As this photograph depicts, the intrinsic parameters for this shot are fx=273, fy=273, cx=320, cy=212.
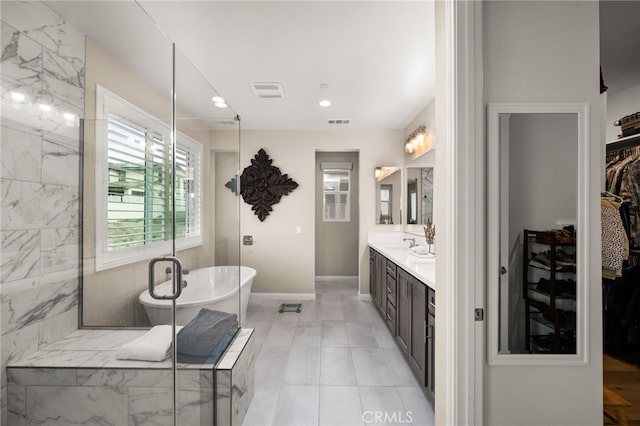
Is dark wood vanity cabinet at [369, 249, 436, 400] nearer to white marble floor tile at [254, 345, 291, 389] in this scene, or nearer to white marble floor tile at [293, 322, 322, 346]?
white marble floor tile at [293, 322, 322, 346]

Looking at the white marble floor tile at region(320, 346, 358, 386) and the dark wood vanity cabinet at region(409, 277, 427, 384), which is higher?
the dark wood vanity cabinet at region(409, 277, 427, 384)

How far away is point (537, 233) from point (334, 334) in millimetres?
2389

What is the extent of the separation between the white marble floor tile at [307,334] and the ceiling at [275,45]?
2.31m

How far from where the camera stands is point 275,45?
215 cm

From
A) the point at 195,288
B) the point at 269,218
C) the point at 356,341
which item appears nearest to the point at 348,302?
the point at 356,341

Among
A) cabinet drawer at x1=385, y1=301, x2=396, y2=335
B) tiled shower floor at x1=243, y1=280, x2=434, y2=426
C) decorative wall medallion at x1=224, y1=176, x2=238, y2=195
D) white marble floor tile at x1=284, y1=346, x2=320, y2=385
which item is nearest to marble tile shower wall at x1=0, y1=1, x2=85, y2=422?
decorative wall medallion at x1=224, y1=176, x2=238, y2=195

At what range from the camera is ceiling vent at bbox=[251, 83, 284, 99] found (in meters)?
2.86

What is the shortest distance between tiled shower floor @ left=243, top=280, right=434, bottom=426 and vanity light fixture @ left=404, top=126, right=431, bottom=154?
228cm

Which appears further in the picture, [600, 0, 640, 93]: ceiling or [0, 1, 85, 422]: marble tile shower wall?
[600, 0, 640, 93]: ceiling

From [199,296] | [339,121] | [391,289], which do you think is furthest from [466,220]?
[339,121]

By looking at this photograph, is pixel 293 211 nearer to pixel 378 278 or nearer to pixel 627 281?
pixel 378 278

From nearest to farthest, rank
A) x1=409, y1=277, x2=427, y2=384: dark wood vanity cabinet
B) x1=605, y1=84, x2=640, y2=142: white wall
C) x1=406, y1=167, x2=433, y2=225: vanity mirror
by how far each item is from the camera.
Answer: x1=409, y1=277, x2=427, y2=384: dark wood vanity cabinet
x1=605, y1=84, x2=640, y2=142: white wall
x1=406, y1=167, x2=433, y2=225: vanity mirror

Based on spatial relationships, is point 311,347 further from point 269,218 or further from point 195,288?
point 269,218

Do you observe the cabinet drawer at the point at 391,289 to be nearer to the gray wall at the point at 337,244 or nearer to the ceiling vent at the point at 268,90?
the ceiling vent at the point at 268,90
